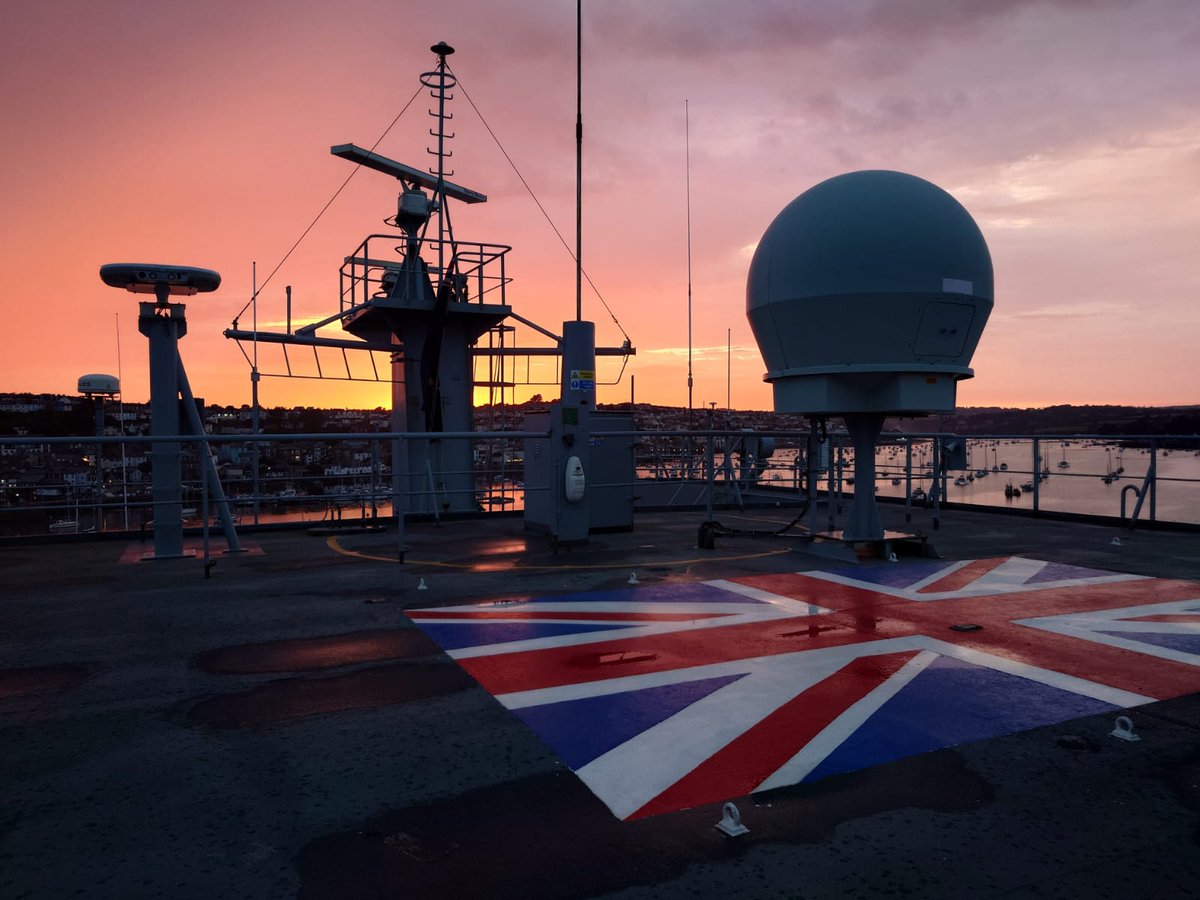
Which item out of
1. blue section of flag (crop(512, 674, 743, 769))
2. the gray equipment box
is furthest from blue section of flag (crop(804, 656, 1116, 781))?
the gray equipment box

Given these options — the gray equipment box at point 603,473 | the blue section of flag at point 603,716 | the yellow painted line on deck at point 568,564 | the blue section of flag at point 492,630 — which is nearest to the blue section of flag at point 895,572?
the yellow painted line on deck at point 568,564

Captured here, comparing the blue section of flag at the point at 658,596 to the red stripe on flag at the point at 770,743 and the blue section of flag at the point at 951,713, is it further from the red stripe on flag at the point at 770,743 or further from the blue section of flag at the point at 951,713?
the blue section of flag at the point at 951,713

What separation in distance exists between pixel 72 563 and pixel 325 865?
8631 mm

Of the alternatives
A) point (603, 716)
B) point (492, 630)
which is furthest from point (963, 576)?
point (603, 716)

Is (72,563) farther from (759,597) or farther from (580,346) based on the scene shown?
(759,597)

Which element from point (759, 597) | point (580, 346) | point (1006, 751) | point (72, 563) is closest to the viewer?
point (1006, 751)

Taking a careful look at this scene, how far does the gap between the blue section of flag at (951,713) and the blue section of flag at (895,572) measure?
294 centimetres

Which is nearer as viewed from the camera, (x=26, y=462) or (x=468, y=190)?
(x=26, y=462)

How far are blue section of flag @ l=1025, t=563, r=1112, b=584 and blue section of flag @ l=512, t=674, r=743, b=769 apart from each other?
511 cm

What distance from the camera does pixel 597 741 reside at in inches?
142

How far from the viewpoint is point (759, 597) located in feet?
22.6

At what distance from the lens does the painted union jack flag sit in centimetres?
346

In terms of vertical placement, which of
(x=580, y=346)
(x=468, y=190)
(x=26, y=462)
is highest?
(x=468, y=190)

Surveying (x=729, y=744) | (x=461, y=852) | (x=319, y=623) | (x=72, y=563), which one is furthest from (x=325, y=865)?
(x=72, y=563)
